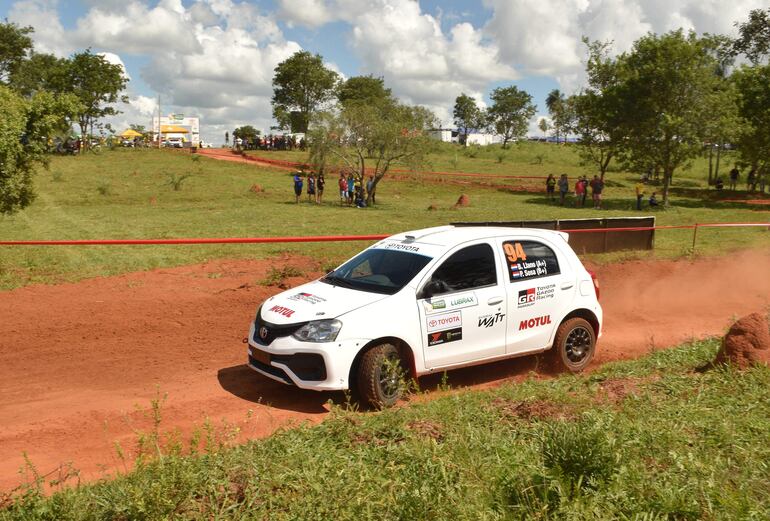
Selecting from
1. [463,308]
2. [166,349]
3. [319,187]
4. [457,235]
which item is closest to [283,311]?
[463,308]

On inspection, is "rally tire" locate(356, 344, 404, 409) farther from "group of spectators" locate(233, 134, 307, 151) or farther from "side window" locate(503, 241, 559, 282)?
"group of spectators" locate(233, 134, 307, 151)

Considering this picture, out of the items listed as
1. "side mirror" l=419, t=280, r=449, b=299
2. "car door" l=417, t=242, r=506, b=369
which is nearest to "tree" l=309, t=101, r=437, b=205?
"car door" l=417, t=242, r=506, b=369

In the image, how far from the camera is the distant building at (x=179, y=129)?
73.8 meters

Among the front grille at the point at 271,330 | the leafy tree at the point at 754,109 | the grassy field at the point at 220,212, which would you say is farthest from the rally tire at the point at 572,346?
the leafy tree at the point at 754,109

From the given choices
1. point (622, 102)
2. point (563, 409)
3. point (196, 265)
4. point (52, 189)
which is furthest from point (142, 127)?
point (563, 409)

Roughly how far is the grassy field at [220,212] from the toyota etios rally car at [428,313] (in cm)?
728

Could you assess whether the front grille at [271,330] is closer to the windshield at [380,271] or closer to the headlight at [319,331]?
the headlight at [319,331]

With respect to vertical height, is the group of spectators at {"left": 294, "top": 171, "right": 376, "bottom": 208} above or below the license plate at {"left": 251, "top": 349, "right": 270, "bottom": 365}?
above

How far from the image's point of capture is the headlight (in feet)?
21.2

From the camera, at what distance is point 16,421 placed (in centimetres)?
622

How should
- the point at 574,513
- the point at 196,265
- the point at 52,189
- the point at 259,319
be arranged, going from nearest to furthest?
the point at 574,513
the point at 259,319
the point at 196,265
the point at 52,189

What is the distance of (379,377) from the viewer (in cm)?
654

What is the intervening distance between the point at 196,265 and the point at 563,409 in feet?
33.6

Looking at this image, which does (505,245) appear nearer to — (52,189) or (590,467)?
(590,467)
